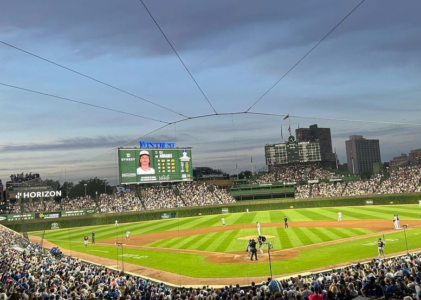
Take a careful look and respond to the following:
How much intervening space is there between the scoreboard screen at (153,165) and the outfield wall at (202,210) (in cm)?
580

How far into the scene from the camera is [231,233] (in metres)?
37.5

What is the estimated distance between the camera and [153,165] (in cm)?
5891

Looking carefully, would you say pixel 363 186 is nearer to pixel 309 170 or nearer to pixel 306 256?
pixel 309 170

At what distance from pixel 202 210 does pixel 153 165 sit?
12.2 meters

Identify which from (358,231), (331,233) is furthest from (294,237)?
(358,231)

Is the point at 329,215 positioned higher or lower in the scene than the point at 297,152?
lower

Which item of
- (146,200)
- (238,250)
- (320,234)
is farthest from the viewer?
(146,200)

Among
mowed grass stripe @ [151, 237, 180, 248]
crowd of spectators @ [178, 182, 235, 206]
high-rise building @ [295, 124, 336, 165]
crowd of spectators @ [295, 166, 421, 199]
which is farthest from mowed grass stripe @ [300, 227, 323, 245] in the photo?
high-rise building @ [295, 124, 336, 165]

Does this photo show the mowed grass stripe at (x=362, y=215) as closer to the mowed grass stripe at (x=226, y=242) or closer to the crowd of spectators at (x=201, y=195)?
the mowed grass stripe at (x=226, y=242)

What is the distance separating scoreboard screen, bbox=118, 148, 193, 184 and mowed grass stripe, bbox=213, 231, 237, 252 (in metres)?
24.1

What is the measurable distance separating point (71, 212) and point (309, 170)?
5133cm

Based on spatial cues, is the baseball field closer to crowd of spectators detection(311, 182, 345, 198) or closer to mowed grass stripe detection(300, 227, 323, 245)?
mowed grass stripe detection(300, 227, 323, 245)

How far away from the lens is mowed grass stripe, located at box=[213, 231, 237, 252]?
28.3 meters

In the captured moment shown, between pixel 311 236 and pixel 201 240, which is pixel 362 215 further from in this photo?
pixel 201 240
